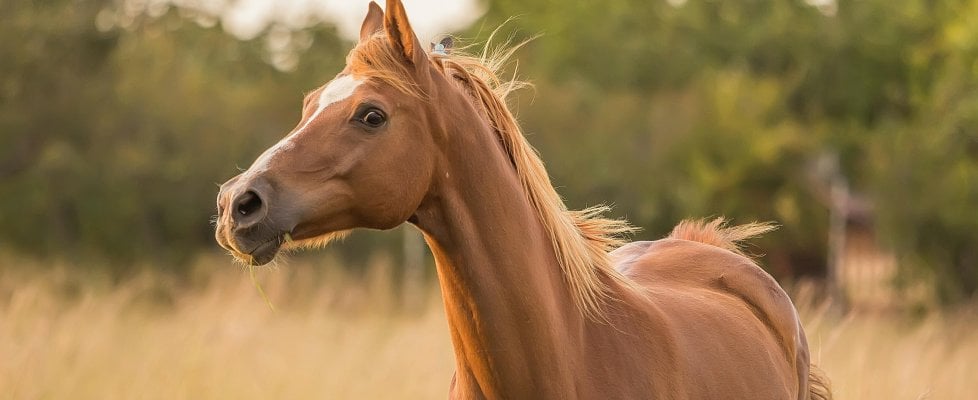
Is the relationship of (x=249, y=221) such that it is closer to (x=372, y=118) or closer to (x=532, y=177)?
(x=372, y=118)

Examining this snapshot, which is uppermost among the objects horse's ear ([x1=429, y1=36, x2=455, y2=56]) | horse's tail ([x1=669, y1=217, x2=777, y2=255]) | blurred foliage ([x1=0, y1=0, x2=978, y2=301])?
horse's ear ([x1=429, y1=36, x2=455, y2=56])

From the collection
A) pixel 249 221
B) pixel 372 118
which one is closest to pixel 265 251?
pixel 249 221

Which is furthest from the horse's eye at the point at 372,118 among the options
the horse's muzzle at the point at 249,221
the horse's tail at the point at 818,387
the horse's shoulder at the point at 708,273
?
the horse's tail at the point at 818,387

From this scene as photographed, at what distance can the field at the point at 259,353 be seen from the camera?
7477 mm

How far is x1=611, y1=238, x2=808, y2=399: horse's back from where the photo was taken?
4332 mm

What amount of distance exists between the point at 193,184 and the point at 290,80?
4040 millimetres

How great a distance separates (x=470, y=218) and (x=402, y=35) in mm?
563

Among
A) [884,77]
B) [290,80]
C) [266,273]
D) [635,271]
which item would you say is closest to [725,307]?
[635,271]

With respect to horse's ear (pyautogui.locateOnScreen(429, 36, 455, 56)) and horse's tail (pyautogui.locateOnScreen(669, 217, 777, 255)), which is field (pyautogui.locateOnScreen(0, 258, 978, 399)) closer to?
horse's tail (pyautogui.locateOnScreen(669, 217, 777, 255))

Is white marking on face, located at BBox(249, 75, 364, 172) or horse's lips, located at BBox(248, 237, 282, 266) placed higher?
white marking on face, located at BBox(249, 75, 364, 172)

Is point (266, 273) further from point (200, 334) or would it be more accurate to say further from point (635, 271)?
point (635, 271)

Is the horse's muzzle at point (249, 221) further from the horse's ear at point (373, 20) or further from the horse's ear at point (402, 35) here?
the horse's ear at point (373, 20)

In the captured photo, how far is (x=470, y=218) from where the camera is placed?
11.9 feet

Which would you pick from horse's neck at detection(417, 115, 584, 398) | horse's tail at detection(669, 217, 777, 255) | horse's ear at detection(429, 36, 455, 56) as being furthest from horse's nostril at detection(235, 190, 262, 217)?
horse's tail at detection(669, 217, 777, 255)
